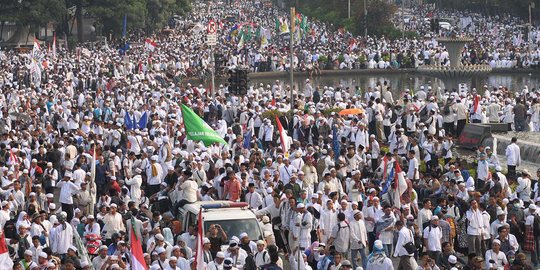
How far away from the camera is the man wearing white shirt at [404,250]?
717 inches

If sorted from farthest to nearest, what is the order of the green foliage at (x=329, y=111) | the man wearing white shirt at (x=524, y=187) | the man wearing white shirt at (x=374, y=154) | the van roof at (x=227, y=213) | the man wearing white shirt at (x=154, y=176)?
1. the green foliage at (x=329, y=111)
2. the man wearing white shirt at (x=374, y=154)
3. the man wearing white shirt at (x=154, y=176)
4. the man wearing white shirt at (x=524, y=187)
5. the van roof at (x=227, y=213)

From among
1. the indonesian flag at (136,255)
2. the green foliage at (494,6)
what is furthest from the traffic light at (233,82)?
the green foliage at (494,6)

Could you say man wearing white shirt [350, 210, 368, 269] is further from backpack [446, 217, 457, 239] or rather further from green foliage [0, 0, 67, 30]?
green foliage [0, 0, 67, 30]

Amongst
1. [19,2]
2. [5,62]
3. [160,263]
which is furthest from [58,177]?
[19,2]

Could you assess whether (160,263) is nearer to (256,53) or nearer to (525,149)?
(525,149)

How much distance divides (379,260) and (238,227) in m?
2.34

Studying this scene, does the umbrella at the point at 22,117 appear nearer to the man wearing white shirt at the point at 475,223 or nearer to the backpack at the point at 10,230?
the backpack at the point at 10,230

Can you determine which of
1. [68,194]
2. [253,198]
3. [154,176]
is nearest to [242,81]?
[154,176]

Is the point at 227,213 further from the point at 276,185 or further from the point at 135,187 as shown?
the point at 135,187

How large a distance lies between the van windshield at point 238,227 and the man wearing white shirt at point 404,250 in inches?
80.4

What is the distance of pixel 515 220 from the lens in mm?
19984

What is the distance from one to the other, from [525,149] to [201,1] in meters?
116

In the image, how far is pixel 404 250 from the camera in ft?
59.8

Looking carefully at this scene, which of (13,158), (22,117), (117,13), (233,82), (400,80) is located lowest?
(400,80)
